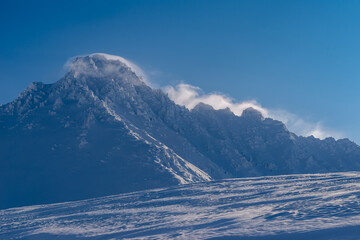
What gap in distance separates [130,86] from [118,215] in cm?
13792

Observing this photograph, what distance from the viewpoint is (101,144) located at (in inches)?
4163

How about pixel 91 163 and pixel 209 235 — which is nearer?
pixel 209 235

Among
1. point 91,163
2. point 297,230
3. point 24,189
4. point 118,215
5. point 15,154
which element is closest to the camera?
point 297,230

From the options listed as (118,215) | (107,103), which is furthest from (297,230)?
(107,103)

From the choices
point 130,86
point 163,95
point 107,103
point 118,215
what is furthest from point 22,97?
point 118,215

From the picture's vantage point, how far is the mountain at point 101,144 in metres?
86.4

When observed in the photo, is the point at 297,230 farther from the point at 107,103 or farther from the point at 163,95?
the point at 163,95

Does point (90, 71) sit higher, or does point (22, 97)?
point (90, 71)

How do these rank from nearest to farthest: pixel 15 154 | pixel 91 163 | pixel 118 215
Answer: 1. pixel 118 215
2. pixel 91 163
3. pixel 15 154

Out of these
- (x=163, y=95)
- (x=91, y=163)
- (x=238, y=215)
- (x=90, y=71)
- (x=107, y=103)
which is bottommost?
(x=238, y=215)

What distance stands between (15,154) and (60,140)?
46.5 ft

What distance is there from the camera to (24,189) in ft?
282

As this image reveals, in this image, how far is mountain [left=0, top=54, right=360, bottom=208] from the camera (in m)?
86.4

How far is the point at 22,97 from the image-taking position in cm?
13812
